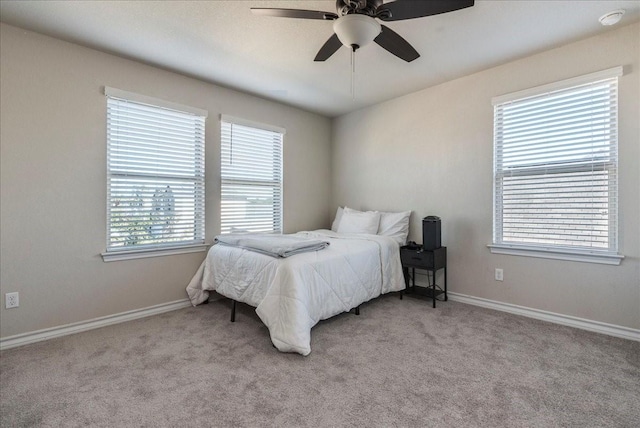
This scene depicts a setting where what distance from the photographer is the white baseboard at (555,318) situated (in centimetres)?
246

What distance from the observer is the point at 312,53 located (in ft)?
9.26

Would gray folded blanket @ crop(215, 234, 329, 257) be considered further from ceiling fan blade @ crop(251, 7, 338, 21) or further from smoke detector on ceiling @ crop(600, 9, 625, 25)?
smoke detector on ceiling @ crop(600, 9, 625, 25)

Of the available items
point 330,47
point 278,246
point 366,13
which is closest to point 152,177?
point 278,246

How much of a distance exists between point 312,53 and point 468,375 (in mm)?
2867

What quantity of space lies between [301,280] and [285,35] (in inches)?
79.4

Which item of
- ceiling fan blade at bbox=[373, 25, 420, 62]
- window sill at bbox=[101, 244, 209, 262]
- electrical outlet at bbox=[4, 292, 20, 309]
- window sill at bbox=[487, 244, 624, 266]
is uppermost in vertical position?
ceiling fan blade at bbox=[373, 25, 420, 62]

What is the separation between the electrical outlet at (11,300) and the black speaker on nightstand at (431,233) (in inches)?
145

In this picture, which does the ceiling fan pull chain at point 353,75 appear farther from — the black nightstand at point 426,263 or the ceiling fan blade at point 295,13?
the black nightstand at point 426,263

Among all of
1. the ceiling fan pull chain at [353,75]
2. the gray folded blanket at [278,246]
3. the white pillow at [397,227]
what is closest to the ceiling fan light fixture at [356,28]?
the ceiling fan pull chain at [353,75]

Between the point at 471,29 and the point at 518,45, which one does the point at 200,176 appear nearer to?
the point at 471,29

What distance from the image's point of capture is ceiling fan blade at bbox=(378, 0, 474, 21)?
1.60 metres

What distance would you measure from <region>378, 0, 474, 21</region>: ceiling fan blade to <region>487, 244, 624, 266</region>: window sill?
2.33 m

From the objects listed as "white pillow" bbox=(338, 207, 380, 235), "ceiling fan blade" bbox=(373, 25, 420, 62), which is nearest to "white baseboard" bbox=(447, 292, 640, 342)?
"white pillow" bbox=(338, 207, 380, 235)

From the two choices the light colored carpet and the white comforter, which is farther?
the white comforter
